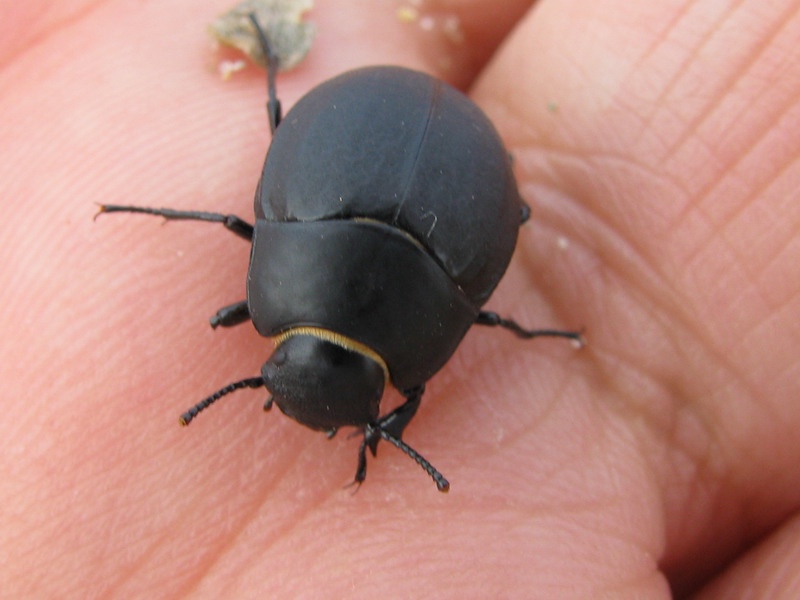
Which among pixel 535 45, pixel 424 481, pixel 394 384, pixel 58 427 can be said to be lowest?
pixel 58 427

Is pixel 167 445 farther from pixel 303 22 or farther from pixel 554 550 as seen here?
pixel 303 22

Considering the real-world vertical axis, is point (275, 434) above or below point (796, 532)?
below

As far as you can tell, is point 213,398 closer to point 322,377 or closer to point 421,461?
point 322,377

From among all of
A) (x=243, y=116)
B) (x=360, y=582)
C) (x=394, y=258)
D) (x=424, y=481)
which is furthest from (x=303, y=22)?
(x=360, y=582)

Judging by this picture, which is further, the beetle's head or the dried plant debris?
the dried plant debris

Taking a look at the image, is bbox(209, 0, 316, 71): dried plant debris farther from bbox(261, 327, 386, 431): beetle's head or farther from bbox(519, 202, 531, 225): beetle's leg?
bbox(261, 327, 386, 431): beetle's head

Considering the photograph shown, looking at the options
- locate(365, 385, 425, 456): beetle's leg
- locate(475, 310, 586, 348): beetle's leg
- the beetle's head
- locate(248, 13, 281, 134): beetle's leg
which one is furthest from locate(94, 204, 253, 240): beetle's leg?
locate(475, 310, 586, 348): beetle's leg

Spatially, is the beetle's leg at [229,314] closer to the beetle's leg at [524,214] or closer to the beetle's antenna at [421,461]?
the beetle's antenna at [421,461]
